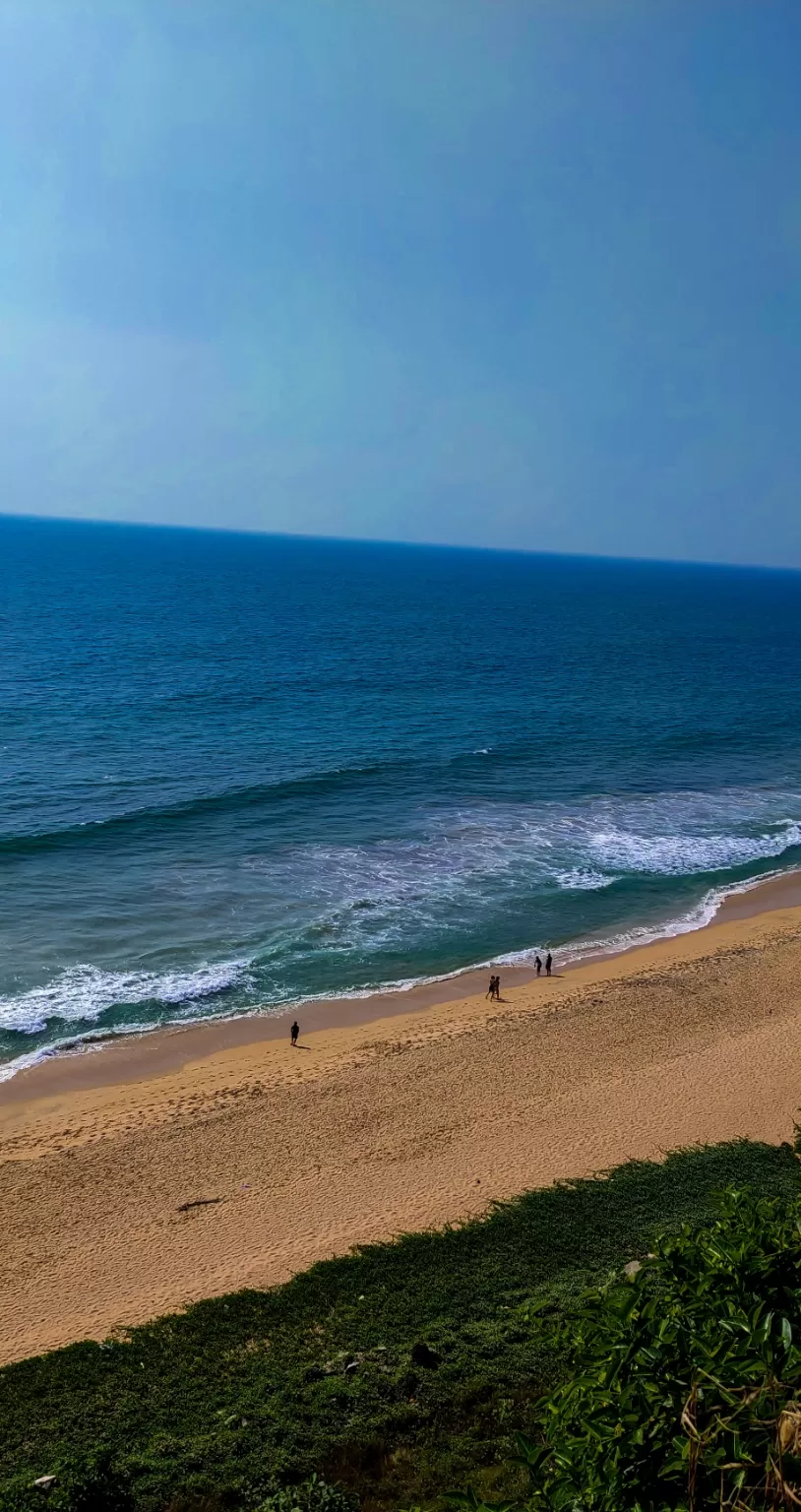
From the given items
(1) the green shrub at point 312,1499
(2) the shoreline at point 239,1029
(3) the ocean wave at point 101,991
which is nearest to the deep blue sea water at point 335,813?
(3) the ocean wave at point 101,991

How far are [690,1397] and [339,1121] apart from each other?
20.1m

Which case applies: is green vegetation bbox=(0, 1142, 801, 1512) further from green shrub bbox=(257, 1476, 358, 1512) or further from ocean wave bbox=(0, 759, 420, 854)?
ocean wave bbox=(0, 759, 420, 854)

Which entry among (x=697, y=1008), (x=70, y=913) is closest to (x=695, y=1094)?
(x=697, y=1008)

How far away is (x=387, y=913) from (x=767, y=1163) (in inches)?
819

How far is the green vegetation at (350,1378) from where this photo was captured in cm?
1305

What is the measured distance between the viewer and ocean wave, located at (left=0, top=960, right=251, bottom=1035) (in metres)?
32.1

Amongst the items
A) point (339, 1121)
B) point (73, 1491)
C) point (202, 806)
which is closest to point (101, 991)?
point (339, 1121)

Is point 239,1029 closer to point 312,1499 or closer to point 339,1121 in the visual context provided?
point 339,1121

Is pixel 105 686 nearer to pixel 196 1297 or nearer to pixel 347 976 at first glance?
pixel 347 976

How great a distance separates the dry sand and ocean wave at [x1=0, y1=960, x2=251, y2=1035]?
235 centimetres

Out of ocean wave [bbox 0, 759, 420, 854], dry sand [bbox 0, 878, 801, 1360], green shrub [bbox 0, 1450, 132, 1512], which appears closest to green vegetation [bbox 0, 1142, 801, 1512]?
green shrub [bbox 0, 1450, 132, 1512]

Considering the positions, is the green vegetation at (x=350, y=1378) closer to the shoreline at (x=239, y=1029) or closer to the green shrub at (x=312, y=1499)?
the green shrub at (x=312, y=1499)

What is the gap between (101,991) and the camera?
34031mm

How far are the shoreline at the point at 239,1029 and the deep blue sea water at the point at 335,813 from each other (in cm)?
85
